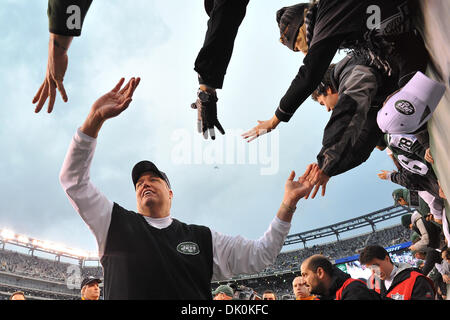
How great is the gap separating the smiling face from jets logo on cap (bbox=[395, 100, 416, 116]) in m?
1.72

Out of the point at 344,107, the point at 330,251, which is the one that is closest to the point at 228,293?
the point at 344,107

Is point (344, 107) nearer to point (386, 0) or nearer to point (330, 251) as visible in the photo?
point (386, 0)

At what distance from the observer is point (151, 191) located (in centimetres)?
262

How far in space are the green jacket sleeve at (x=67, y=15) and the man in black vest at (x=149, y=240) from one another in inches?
21.2

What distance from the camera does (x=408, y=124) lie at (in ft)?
6.37

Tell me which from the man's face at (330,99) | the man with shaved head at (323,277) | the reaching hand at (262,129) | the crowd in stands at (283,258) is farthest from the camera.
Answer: the crowd in stands at (283,258)

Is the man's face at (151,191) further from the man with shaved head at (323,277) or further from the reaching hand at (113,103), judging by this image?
the man with shaved head at (323,277)

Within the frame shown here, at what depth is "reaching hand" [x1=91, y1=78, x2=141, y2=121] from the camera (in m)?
2.05

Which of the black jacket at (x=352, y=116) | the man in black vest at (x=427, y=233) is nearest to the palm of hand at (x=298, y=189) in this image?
the black jacket at (x=352, y=116)

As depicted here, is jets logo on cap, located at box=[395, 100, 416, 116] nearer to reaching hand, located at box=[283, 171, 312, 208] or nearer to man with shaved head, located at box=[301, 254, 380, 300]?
reaching hand, located at box=[283, 171, 312, 208]

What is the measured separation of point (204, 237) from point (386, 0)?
1.95 metres

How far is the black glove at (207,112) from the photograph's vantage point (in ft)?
6.34

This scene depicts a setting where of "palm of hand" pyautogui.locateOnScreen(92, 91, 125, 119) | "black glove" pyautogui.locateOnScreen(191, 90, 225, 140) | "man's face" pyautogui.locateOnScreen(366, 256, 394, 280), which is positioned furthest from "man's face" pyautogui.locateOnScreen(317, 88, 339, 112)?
"man's face" pyautogui.locateOnScreen(366, 256, 394, 280)
